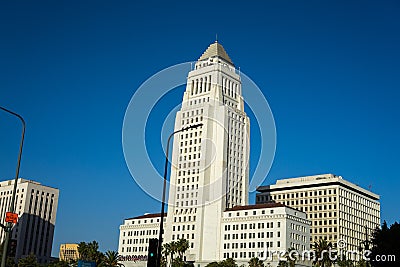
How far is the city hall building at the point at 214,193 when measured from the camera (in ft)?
452

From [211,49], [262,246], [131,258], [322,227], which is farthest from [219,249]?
[211,49]

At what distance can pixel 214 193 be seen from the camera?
5979 inches

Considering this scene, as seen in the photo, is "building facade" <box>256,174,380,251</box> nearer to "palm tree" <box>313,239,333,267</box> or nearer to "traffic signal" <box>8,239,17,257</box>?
"palm tree" <box>313,239,333,267</box>

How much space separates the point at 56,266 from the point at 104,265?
18682 millimetres

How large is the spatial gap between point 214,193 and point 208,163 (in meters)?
9.07

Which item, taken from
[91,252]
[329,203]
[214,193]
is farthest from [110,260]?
[329,203]

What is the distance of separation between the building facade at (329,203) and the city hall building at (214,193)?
28447 mm

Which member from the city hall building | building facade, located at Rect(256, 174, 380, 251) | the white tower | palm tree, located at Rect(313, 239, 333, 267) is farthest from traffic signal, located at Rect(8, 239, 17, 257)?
building facade, located at Rect(256, 174, 380, 251)

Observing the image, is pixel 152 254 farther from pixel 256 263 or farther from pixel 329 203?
Answer: pixel 329 203

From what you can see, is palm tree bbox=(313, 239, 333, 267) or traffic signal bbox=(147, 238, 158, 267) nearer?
traffic signal bbox=(147, 238, 158, 267)

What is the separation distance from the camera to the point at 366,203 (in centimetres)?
19038

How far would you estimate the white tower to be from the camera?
486 ft

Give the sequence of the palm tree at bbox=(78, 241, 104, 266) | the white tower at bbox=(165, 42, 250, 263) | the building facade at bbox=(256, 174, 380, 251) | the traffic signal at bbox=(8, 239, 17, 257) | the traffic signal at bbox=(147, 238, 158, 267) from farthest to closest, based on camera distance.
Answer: the building facade at bbox=(256, 174, 380, 251), the white tower at bbox=(165, 42, 250, 263), the palm tree at bbox=(78, 241, 104, 266), the traffic signal at bbox=(8, 239, 17, 257), the traffic signal at bbox=(147, 238, 158, 267)

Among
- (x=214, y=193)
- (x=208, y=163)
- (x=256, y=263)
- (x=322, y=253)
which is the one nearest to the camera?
(x=322, y=253)
